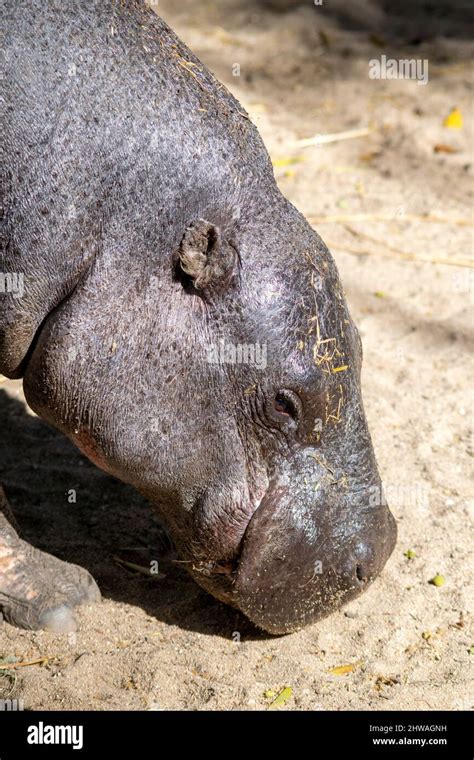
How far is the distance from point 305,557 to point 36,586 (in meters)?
1.15

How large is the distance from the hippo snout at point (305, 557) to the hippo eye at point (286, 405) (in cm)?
25

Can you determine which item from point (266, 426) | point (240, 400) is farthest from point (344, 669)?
point (240, 400)

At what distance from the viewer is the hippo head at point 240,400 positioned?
326 cm

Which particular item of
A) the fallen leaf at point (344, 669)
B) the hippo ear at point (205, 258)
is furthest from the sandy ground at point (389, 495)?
the hippo ear at point (205, 258)

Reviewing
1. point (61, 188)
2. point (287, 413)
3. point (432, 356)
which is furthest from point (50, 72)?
point (432, 356)

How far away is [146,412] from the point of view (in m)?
3.30

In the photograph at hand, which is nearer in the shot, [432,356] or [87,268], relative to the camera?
[87,268]

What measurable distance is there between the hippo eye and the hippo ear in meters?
0.40

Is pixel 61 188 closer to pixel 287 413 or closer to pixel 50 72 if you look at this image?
pixel 50 72

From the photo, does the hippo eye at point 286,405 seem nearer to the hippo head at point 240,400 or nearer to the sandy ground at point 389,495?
the hippo head at point 240,400

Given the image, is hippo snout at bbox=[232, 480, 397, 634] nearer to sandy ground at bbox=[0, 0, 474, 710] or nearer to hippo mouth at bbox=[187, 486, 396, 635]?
hippo mouth at bbox=[187, 486, 396, 635]

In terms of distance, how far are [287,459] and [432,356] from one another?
230 centimetres

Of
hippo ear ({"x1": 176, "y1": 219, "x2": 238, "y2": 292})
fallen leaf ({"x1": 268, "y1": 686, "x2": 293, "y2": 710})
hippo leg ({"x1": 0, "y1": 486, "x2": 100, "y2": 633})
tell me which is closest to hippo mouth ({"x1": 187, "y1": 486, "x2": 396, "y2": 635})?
fallen leaf ({"x1": 268, "y1": 686, "x2": 293, "y2": 710})

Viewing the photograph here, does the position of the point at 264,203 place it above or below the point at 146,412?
above
